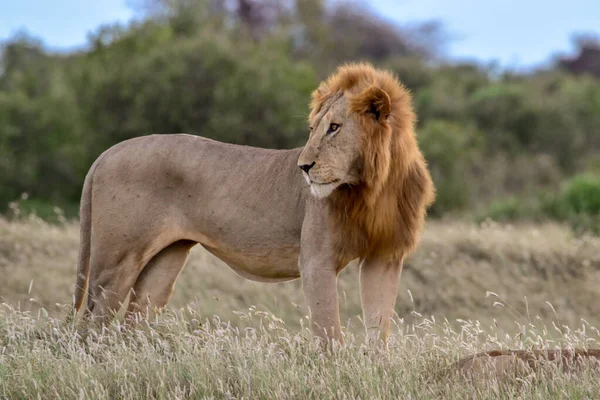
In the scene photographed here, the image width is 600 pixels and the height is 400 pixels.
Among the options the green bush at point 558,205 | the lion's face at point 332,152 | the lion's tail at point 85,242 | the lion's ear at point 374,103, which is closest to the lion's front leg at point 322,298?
the lion's face at point 332,152

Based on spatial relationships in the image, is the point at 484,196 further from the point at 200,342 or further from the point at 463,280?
the point at 200,342

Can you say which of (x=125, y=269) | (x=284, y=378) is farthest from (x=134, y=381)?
(x=125, y=269)

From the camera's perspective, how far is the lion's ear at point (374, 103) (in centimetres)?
511

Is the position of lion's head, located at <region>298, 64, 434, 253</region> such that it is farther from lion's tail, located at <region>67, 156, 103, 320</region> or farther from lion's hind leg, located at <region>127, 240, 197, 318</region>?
lion's tail, located at <region>67, 156, 103, 320</region>

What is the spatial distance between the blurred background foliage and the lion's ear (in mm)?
8234

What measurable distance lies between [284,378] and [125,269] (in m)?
1.59

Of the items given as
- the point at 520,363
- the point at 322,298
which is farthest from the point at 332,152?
the point at 520,363

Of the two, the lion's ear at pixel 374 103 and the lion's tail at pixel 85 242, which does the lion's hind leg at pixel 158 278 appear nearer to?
the lion's tail at pixel 85 242

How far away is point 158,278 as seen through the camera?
6168mm

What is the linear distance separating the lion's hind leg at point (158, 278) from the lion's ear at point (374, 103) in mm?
1531

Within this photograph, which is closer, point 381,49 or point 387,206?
point 387,206

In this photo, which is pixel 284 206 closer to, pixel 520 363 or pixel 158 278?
pixel 158 278

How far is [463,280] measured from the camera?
9.91m

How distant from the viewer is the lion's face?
5.02 metres
